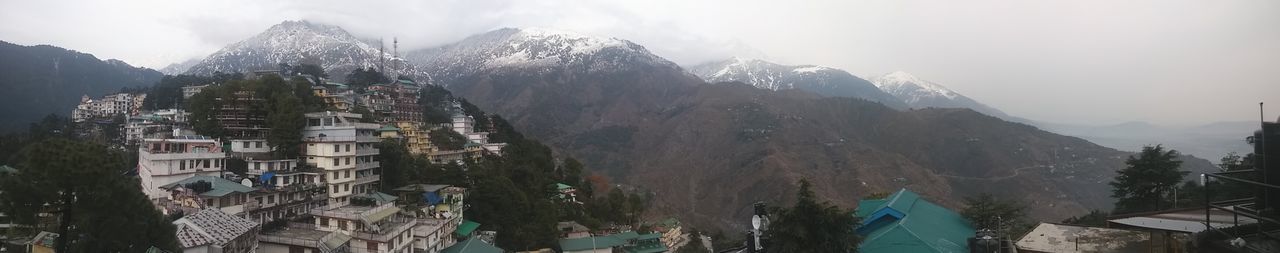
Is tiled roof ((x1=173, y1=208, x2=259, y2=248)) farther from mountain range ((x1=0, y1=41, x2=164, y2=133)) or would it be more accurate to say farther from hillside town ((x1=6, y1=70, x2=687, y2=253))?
mountain range ((x1=0, y1=41, x2=164, y2=133))

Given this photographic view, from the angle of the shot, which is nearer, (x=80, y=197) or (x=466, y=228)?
(x=80, y=197)

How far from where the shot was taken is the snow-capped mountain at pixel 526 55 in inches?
6289

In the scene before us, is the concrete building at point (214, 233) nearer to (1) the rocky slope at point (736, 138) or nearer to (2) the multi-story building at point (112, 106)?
(2) the multi-story building at point (112, 106)

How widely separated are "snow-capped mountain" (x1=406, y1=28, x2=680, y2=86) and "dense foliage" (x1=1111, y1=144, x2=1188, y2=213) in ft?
462

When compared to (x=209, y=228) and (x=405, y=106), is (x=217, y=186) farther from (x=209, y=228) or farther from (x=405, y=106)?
(x=405, y=106)

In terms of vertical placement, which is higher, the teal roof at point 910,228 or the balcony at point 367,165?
the balcony at point 367,165

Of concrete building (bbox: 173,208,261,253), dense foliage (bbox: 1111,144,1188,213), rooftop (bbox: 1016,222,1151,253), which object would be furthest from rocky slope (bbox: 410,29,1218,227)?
rooftop (bbox: 1016,222,1151,253)

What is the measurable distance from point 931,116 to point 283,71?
4001 inches

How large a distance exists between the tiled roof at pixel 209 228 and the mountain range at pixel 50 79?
207 ft

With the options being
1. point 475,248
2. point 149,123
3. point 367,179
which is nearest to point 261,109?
point 367,179

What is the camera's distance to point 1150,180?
24062mm

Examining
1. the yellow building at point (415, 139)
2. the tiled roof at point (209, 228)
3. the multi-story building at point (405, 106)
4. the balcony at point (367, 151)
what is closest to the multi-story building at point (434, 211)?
the balcony at point (367, 151)

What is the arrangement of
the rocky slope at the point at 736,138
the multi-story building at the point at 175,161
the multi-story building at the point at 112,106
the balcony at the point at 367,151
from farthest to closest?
the rocky slope at the point at 736,138
the multi-story building at the point at 112,106
the balcony at the point at 367,151
the multi-story building at the point at 175,161

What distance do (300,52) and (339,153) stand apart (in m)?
101
